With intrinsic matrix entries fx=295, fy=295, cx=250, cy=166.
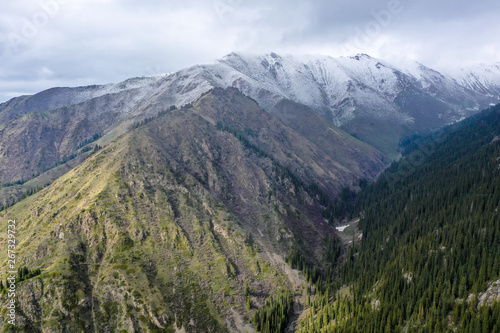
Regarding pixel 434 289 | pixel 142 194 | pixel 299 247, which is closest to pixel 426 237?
pixel 434 289

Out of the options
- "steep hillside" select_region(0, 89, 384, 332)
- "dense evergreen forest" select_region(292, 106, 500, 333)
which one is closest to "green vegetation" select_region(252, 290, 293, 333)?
"steep hillside" select_region(0, 89, 384, 332)

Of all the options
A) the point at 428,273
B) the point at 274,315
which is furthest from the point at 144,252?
the point at 428,273

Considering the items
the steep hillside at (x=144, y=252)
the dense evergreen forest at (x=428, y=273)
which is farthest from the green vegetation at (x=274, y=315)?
the dense evergreen forest at (x=428, y=273)

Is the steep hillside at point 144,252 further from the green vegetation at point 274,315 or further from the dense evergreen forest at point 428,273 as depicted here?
the dense evergreen forest at point 428,273

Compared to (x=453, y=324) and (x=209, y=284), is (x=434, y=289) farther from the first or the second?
(x=209, y=284)

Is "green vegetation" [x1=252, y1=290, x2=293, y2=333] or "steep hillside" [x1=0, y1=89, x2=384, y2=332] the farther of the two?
"green vegetation" [x1=252, y1=290, x2=293, y2=333]

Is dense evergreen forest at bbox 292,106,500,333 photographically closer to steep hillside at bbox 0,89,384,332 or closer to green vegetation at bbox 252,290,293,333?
green vegetation at bbox 252,290,293,333

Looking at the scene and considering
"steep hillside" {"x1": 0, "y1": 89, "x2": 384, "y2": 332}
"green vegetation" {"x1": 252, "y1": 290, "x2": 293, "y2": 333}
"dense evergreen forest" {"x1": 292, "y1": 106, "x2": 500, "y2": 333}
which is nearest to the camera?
"dense evergreen forest" {"x1": 292, "y1": 106, "x2": 500, "y2": 333}

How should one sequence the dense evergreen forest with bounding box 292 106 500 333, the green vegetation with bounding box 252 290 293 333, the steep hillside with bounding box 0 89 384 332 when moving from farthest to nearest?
the green vegetation with bounding box 252 290 293 333, the steep hillside with bounding box 0 89 384 332, the dense evergreen forest with bounding box 292 106 500 333

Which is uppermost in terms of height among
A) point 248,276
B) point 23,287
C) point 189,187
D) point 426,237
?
point 189,187
